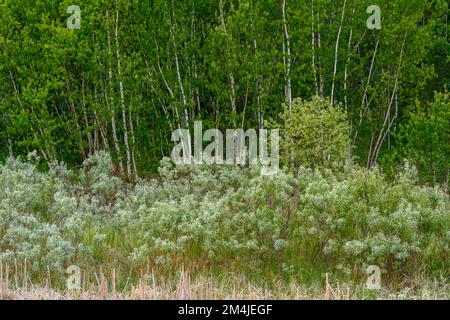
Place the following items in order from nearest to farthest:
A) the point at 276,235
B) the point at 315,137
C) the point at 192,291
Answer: the point at 192,291 → the point at 276,235 → the point at 315,137

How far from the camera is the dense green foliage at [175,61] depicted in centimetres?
2262

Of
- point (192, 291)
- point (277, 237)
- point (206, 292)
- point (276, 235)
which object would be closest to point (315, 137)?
point (277, 237)

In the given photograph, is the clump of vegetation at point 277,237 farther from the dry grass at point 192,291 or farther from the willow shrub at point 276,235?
the dry grass at point 192,291

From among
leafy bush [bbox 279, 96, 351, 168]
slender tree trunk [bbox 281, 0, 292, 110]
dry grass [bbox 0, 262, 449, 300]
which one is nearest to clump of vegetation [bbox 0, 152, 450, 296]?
dry grass [bbox 0, 262, 449, 300]

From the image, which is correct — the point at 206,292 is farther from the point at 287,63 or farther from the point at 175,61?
the point at 175,61

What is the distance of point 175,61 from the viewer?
23797mm

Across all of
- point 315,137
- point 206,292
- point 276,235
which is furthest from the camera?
point 315,137

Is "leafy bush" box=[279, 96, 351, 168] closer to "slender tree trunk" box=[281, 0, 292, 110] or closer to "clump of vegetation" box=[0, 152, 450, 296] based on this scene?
"slender tree trunk" box=[281, 0, 292, 110]

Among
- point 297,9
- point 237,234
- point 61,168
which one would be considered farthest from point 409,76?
point 237,234

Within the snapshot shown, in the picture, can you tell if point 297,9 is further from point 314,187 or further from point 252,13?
point 314,187

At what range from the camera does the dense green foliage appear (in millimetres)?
22625

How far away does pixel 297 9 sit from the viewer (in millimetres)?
23031

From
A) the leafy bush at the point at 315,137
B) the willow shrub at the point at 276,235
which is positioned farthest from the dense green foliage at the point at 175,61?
the willow shrub at the point at 276,235

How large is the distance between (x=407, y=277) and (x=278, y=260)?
2.19m
